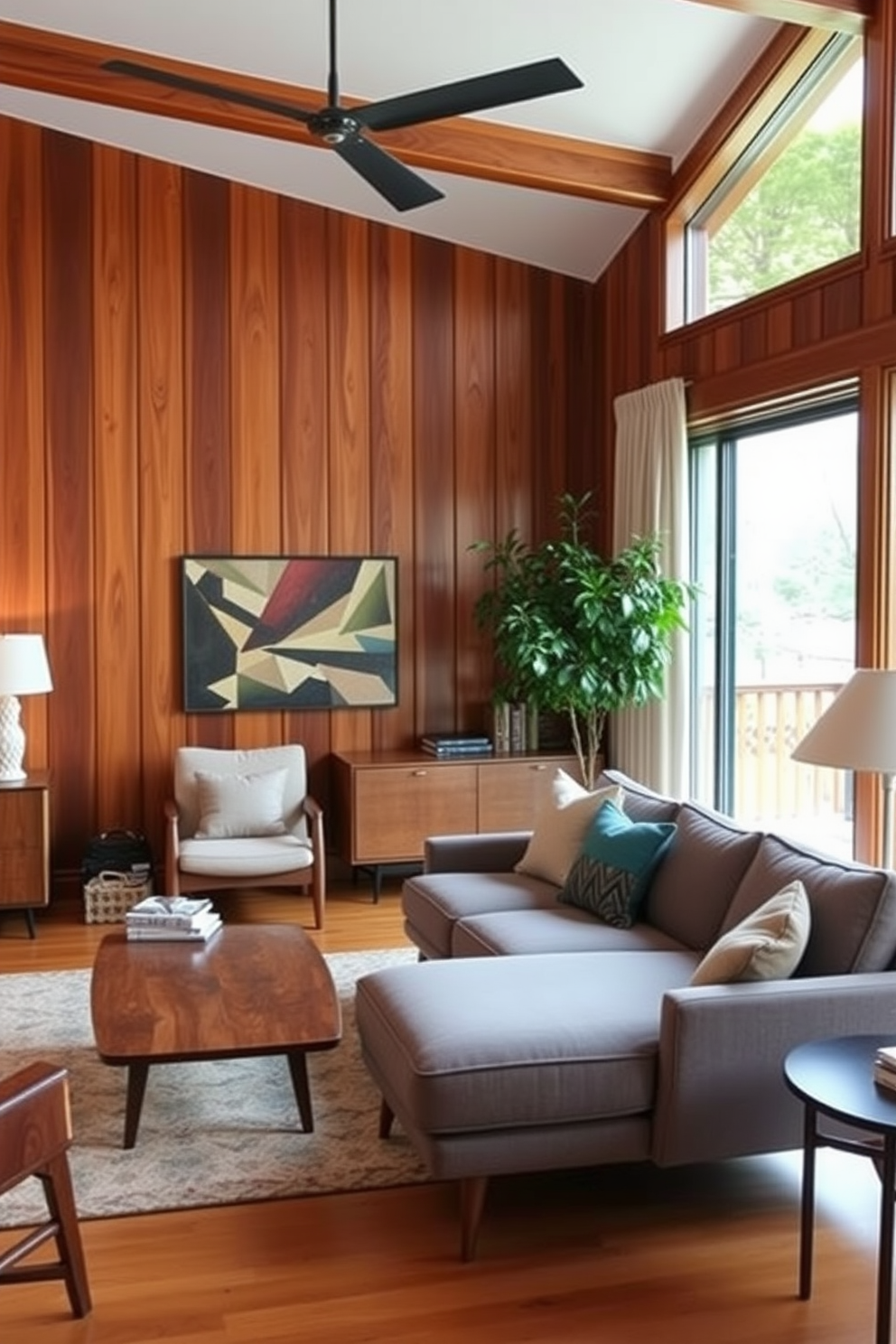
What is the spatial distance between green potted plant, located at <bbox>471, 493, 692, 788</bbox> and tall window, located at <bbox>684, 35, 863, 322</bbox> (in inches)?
49.5

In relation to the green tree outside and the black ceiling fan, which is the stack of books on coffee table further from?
the green tree outside

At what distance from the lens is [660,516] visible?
19.7 feet

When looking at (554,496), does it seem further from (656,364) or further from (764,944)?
(764,944)

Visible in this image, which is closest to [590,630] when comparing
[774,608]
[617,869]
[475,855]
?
[774,608]

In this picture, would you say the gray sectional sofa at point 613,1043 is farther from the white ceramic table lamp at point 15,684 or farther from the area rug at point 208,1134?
the white ceramic table lamp at point 15,684

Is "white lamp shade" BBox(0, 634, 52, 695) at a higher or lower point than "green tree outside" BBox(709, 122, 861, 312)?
lower

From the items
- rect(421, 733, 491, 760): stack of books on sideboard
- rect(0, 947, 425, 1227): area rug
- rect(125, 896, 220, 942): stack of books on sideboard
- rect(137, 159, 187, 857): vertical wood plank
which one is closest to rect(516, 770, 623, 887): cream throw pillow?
rect(0, 947, 425, 1227): area rug

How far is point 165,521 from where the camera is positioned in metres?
6.25

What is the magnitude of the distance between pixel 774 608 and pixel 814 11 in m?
2.27

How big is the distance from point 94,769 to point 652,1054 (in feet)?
13.1

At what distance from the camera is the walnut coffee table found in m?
3.24

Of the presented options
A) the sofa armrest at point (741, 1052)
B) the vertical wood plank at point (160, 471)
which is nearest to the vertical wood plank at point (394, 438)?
the vertical wood plank at point (160, 471)

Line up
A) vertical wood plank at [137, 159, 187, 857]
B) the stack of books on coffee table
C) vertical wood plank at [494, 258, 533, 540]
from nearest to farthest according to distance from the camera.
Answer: the stack of books on coffee table < vertical wood plank at [137, 159, 187, 857] < vertical wood plank at [494, 258, 533, 540]

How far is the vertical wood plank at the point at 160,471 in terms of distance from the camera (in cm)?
616
